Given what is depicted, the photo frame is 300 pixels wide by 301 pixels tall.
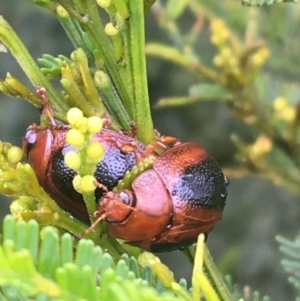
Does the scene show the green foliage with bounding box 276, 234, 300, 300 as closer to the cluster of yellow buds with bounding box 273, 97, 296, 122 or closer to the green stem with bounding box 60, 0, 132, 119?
the green stem with bounding box 60, 0, 132, 119

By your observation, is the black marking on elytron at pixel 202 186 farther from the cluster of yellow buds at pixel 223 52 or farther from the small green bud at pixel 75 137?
the cluster of yellow buds at pixel 223 52

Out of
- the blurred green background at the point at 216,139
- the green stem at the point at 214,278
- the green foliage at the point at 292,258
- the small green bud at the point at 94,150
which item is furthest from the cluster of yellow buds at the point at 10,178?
the blurred green background at the point at 216,139

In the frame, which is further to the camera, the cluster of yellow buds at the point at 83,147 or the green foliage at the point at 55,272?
the cluster of yellow buds at the point at 83,147

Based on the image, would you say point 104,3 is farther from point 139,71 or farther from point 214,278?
point 214,278

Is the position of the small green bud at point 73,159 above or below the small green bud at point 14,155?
above

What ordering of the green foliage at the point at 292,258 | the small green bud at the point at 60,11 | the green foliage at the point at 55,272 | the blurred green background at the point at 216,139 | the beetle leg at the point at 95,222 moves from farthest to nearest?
the blurred green background at the point at 216,139 → the green foliage at the point at 292,258 → the small green bud at the point at 60,11 → the beetle leg at the point at 95,222 → the green foliage at the point at 55,272

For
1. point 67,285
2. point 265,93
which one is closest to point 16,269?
point 67,285

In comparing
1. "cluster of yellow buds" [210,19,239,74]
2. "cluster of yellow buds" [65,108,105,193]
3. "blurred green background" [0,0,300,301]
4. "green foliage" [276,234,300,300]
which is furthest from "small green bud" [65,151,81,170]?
"blurred green background" [0,0,300,301]
